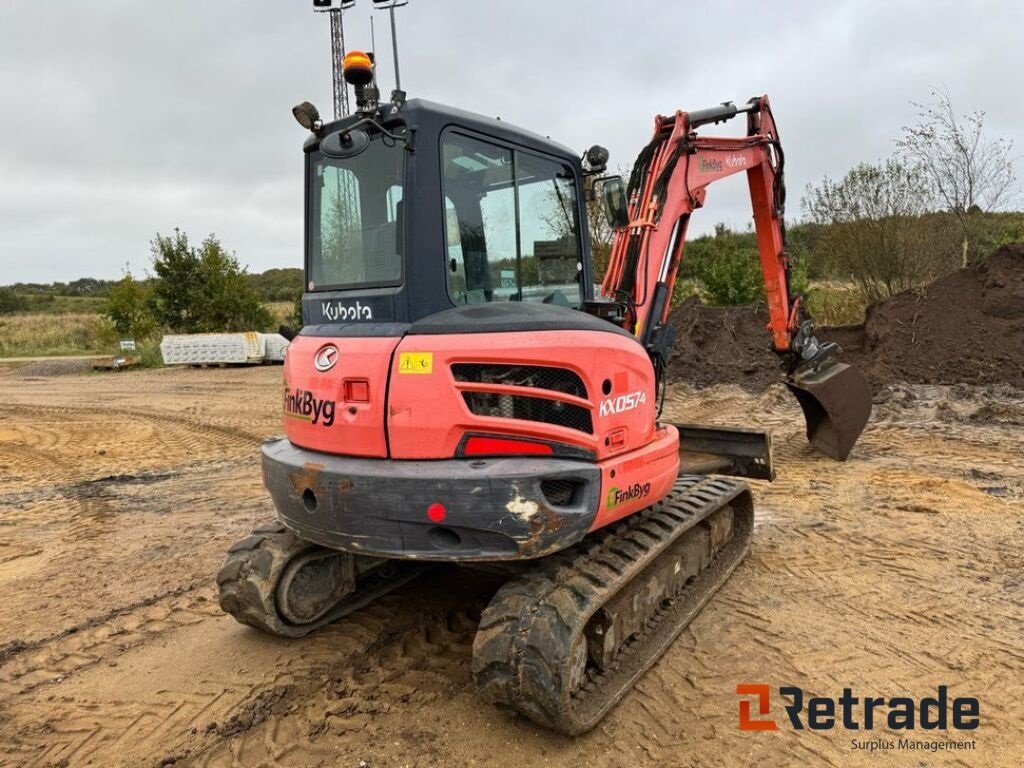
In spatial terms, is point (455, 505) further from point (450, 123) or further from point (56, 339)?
point (56, 339)

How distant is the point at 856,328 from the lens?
11.7 meters

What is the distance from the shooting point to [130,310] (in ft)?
89.8

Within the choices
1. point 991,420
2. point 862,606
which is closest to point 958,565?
point 862,606

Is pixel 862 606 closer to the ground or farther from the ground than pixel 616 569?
closer to the ground

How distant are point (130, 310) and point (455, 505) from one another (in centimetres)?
2899

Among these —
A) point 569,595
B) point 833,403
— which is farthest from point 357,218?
point 833,403

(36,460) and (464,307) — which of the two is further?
(36,460)

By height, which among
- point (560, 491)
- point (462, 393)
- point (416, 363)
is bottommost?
point (560, 491)

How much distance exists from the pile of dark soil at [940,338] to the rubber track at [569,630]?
7.80m

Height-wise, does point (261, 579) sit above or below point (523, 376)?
below

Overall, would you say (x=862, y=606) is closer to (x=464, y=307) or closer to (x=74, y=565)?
(x=464, y=307)

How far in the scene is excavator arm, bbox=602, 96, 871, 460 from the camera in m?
4.55

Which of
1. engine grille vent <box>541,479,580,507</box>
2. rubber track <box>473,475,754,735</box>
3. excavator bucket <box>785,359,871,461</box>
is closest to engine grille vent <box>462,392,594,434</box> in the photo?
engine grille vent <box>541,479,580,507</box>

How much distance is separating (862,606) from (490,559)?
247 centimetres
